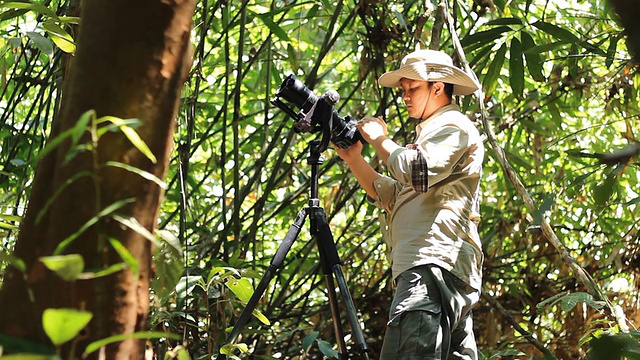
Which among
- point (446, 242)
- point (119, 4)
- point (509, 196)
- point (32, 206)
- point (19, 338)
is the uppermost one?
point (509, 196)

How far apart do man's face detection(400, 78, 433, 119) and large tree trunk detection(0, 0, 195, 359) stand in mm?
1323

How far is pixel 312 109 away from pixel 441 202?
1.14 ft

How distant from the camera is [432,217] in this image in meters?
1.83

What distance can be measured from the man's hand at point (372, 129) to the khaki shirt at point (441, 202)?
7 cm

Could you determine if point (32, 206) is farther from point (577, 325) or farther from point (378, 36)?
point (577, 325)

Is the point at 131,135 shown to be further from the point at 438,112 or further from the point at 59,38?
the point at 438,112

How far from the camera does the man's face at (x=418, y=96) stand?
1966 mm

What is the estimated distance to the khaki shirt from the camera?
177 cm

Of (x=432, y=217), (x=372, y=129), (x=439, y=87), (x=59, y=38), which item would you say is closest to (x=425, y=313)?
(x=432, y=217)

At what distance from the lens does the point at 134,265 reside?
590 mm

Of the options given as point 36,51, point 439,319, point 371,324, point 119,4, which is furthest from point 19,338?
point 371,324

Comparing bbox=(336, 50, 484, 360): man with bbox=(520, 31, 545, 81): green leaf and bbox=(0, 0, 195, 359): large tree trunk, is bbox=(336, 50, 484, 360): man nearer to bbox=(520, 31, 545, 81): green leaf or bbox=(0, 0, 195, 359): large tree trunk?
bbox=(520, 31, 545, 81): green leaf

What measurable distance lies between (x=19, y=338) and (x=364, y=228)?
8.44 ft

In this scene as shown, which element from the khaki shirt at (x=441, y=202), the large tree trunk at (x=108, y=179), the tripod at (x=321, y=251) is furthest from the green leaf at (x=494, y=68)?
the large tree trunk at (x=108, y=179)
